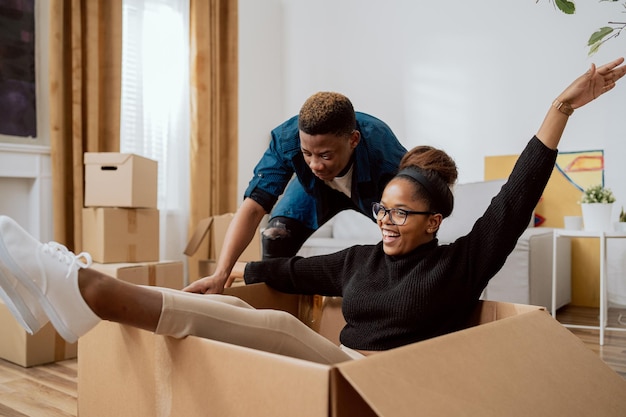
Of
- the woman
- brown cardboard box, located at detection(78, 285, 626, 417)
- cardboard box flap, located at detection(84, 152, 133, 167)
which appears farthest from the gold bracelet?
cardboard box flap, located at detection(84, 152, 133, 167)

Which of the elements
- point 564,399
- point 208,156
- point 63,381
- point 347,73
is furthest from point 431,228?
point 347,73

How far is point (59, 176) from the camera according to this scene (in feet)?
10.3

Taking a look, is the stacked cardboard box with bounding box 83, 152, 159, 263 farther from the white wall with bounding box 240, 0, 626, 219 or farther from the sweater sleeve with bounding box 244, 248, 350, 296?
the white wall with bounding box 240, 0, 626, 219

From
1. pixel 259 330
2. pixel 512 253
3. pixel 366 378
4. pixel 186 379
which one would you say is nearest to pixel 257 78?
pixel 512 253

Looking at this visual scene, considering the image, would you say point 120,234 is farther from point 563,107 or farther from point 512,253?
point 563,107

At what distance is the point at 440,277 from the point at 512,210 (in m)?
0.19

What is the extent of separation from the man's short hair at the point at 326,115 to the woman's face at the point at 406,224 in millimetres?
265

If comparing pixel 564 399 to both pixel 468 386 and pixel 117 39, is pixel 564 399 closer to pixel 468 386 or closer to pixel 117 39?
pixel 468 386

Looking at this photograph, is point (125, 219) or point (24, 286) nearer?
point (24, 286)

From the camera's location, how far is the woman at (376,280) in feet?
2.72

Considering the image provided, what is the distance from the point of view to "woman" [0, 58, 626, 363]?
0.83 metres

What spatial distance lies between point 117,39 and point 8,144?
2.99 ft

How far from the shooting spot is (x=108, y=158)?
2.77 m

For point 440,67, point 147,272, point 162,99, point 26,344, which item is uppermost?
point 440,67
